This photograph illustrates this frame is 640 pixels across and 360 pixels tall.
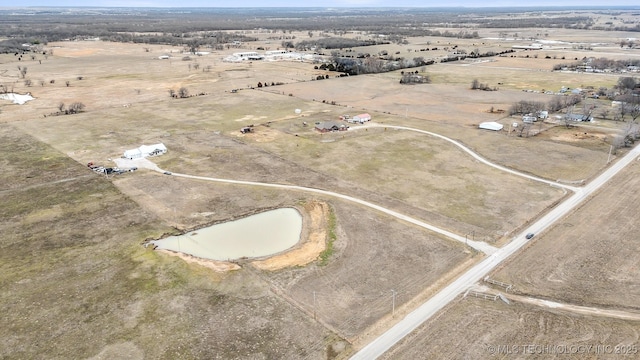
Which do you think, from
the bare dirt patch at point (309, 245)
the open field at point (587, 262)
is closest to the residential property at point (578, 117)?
the open field at point (587, 262)

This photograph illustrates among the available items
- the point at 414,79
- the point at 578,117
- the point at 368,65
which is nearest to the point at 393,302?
the point at 578,117

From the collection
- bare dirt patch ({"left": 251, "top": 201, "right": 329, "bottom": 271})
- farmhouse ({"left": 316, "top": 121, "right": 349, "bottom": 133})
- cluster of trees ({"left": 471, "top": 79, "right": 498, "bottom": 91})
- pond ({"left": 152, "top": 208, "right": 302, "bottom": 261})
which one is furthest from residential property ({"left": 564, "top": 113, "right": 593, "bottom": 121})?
pond ({"left": 152, "top": 208, "right": 302, "bottom": 261})

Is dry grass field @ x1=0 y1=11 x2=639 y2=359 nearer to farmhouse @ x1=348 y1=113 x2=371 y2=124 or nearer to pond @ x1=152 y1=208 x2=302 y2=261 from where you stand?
pond @ x1=152 y1=208 x2=302 y2=261

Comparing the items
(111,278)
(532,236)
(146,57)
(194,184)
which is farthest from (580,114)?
(146,57)

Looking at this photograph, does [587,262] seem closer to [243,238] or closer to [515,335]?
[515,335]

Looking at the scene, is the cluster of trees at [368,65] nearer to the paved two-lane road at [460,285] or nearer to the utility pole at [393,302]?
the paved two-lane road at [460,285]

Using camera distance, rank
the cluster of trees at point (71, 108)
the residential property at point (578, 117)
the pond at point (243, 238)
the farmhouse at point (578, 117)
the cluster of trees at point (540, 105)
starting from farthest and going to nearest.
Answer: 1. the cluster of trees at point (71, 108)
2. the cluster of trees at point (540, 105)
3. the farmhouse at point (578, 117)
4. the residential property at point (578, 117)
5. the pond at point (243, 238)
